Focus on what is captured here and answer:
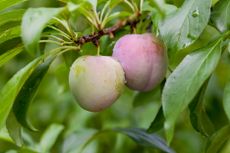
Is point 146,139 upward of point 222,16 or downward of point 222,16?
downward

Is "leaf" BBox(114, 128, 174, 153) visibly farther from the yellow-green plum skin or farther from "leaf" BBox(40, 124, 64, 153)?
the yellow-green plum skin

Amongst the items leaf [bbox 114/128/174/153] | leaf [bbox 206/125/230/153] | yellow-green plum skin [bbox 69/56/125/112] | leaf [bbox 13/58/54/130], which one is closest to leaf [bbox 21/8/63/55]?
yellow-green plum skin [bbox 69/56/125/112]

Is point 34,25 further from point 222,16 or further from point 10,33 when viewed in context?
point 222,16

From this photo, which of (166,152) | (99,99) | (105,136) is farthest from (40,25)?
(105,136)

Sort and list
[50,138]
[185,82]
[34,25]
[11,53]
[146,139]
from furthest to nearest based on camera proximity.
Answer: [50,138] < [146,139] < [11,53] < [185,82] < [34,25]

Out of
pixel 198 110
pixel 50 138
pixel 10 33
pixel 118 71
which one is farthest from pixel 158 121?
pixel 50 138


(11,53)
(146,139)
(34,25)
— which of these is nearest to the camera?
(34,25)

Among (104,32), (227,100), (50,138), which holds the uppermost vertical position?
(104,32)
